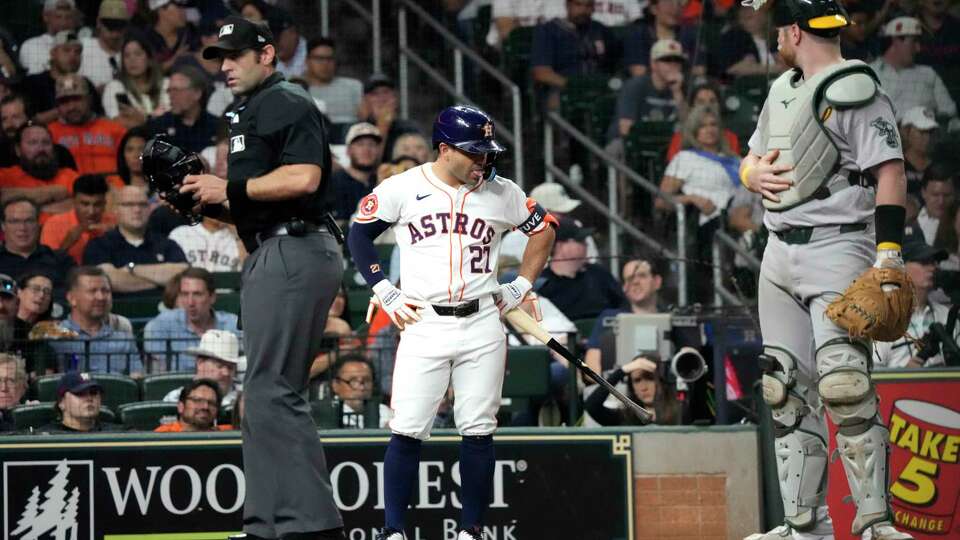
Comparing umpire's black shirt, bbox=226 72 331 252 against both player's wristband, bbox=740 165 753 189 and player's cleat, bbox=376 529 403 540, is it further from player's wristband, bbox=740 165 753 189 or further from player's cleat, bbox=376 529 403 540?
player's wristband, bbox=740 165 753 189

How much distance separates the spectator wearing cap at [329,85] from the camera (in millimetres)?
11281

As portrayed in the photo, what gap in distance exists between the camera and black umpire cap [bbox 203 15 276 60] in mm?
5484

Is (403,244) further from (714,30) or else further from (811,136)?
(714,30)

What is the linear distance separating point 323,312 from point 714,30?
7.39 metres

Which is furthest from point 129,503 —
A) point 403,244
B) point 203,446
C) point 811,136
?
point 811,136

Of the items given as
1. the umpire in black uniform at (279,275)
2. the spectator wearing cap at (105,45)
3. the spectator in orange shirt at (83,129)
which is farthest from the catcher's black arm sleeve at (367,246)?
the spectator wearing cap at (105,45)

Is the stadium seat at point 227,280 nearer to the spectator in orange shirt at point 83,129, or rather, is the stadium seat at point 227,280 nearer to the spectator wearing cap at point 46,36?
the spectator in orange shirt at point 83,129

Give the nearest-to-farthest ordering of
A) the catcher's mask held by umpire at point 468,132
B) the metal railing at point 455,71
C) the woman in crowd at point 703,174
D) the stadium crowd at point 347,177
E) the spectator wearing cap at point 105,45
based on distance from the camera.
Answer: the catcher's mask held by umpire at point 468,132
the stadium crowd at point 347,177
the woman in crowd at point 703,174
the spectator wearing cap at point 105,45
the metal railing at point 455,71

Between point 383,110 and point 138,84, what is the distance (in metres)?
1.83

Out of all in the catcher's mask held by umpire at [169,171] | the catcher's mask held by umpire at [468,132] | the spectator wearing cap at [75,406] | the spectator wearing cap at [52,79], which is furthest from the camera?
the spectator wearing cap at [52,79]

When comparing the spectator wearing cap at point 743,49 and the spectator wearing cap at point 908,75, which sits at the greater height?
the spectator wearing cap at point 743,49

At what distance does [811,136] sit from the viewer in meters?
5.45

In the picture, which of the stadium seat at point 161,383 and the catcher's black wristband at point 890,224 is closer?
the catcher's black wristband at point 890,224

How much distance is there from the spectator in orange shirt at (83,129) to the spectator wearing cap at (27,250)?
108 cm
